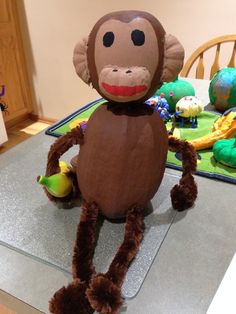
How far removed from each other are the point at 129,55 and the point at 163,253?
0.32 meters

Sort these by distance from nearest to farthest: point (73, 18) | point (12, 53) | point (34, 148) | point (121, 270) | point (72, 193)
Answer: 1. point (121, 270)
2. point (72, 193)
3. point (34, 148)
4. point (73, 18)
5. point (12, 53)

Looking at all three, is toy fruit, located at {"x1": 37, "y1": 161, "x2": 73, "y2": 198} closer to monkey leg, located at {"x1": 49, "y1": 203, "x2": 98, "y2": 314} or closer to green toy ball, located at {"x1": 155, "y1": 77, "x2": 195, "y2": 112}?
monkey leg, located at {"x1": 49, "y1": 203, "x2": 98, "y2": 314}

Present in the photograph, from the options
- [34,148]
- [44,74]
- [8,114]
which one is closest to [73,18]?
[44,74]

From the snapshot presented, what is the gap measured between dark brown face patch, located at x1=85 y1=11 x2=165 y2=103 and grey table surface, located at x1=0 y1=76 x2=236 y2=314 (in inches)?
10.4

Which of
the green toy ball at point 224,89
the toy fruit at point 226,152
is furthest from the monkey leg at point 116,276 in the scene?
the green toy ball at point 224,89

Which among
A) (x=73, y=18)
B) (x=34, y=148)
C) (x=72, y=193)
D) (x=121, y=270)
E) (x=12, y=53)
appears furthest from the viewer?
(x=12, y=53)

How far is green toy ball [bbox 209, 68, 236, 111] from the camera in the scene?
0.94 metres

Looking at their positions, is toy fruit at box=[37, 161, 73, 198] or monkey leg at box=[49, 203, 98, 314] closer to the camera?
monkey leg at box=[49, 203, 98, 314]

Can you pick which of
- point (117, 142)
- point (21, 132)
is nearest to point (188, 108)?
point (117, 142)

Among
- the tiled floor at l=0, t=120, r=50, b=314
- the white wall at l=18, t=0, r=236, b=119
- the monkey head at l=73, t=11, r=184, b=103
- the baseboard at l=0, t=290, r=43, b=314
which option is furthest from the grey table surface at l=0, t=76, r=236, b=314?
the tiled floor at l=0, t=120, r=50, b=314

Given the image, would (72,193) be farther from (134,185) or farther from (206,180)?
(206,180)

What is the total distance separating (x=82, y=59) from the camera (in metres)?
0.48

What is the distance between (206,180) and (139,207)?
0.24 metres

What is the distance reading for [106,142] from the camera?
0.48m
